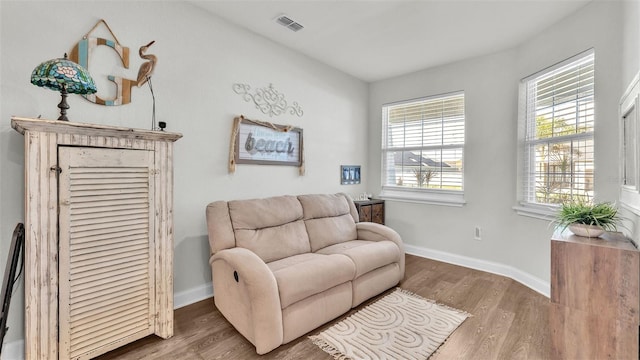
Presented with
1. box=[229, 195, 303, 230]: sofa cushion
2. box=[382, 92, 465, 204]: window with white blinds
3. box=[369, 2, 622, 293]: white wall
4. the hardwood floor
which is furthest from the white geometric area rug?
box=[382, 92, 465, 204]: window with white blinds

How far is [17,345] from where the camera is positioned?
68.4 inches

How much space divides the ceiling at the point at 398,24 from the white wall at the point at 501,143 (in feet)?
0.64

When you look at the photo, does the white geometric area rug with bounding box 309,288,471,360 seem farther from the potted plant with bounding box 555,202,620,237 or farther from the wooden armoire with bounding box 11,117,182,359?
the wooden armoire with bounding box 11,117,182,359

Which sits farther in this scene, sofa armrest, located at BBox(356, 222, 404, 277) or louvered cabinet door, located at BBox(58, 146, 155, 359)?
sofa armrest, located at BBox(356, 222, 404, 277)

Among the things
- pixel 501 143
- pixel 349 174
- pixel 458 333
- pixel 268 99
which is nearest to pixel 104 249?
pixel 268 99

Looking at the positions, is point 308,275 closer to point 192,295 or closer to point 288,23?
point 192,295

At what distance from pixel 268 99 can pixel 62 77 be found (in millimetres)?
1772

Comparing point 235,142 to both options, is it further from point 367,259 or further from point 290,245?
point 367,259

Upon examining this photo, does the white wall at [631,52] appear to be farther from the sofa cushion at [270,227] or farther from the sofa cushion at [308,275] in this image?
the sofa cushion at [270,227]

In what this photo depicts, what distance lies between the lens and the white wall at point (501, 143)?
224cm

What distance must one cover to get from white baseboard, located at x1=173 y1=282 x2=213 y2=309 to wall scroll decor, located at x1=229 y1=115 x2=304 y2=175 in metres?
1.12

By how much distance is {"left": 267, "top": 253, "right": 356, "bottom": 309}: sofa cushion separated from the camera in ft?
6.15

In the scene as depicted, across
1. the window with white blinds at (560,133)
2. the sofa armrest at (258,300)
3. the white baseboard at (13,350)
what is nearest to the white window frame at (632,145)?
the window with white blinds at (560,133)

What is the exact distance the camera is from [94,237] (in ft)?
5.43
